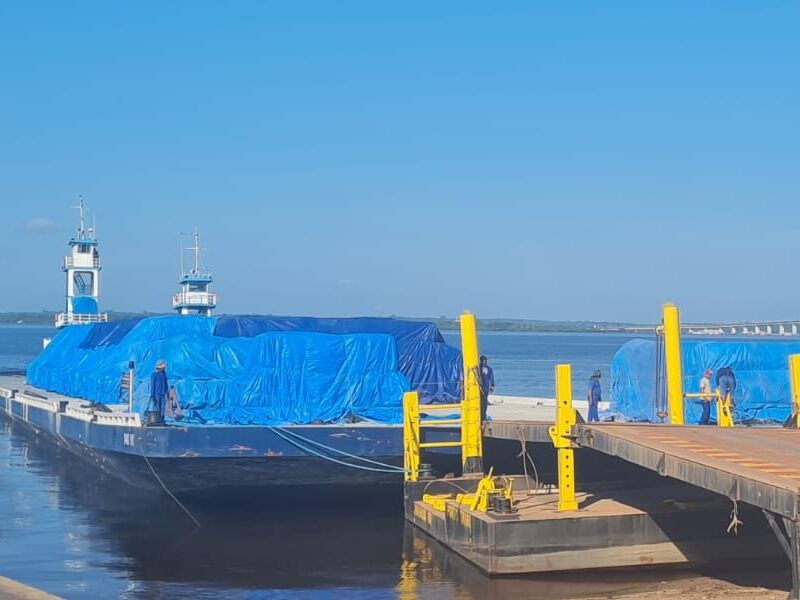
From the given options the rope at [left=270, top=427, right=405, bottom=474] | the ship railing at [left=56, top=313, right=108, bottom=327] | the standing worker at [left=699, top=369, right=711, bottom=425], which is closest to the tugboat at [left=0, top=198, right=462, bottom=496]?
the rope at [left=270, top=427, right=405, bottom=474]

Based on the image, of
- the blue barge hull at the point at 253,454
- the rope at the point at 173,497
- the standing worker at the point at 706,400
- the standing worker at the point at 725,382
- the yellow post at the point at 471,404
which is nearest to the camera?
the yellow post at the point at 471,404

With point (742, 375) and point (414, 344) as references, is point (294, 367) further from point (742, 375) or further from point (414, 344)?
point (742, 375)

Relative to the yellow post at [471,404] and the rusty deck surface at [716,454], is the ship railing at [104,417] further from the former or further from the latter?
the rusty deck surface at [716,454]

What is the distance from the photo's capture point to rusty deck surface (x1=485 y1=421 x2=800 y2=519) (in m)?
11.2

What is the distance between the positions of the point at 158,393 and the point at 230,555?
371 cm

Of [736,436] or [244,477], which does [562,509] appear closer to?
[736,436]

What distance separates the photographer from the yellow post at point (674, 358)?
59.1ft

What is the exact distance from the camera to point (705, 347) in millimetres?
24672

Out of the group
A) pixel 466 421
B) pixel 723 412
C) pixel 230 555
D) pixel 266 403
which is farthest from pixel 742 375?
pixel 230 555

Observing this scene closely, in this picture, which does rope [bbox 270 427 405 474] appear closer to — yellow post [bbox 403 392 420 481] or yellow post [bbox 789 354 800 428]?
yellow post [bbox 403 392 420 481]

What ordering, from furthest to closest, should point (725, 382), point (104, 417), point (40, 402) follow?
1. point (40, 402)
2. point (104, 417)
3. point (725, 382)

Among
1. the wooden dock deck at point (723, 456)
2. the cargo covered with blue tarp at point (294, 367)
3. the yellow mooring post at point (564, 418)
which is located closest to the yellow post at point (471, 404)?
the wooden dock deck at point (723, 456)

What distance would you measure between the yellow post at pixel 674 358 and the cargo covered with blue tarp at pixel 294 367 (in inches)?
244

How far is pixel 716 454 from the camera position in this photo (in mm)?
13742
